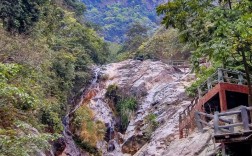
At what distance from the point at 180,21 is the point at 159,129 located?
8.63 meters

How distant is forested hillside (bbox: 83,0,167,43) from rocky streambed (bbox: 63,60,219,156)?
48.4m

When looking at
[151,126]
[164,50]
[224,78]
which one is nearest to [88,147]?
[151,126]

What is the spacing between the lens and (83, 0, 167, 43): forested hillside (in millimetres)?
80938

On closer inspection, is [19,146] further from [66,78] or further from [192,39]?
[66,78]

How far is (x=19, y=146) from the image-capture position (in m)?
8.69

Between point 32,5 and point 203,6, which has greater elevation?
point 32,5

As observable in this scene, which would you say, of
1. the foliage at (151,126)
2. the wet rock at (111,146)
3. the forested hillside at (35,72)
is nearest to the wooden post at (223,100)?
the forested hillside at (35,72)

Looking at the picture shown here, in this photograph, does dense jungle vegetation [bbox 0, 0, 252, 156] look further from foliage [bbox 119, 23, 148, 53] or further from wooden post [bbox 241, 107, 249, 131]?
wooden post [bbox 241, 107, 249, 131]

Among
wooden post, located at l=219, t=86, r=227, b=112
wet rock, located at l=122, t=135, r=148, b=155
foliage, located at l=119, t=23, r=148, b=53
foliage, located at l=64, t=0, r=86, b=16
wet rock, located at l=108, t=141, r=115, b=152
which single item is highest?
foliage, located at l=64, t=0, r=86, b=16

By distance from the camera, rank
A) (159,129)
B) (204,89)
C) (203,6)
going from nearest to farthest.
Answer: (203,6)
(204,89)
(159,129)

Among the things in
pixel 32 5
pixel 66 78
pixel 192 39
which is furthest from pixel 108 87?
pixel 192 39

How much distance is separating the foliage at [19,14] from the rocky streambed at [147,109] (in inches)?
309

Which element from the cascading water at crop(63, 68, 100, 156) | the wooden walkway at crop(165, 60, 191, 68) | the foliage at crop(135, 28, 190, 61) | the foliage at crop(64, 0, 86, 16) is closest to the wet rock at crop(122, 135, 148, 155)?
the cascading water at crop(63, 68, 100, 156)

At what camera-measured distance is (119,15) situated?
83500 mm
